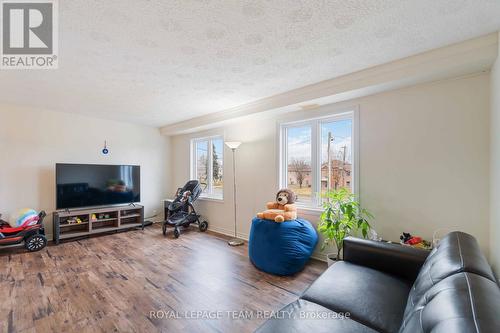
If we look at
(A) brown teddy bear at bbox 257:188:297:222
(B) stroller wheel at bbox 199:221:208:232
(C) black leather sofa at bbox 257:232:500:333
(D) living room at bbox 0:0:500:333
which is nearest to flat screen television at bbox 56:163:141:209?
(D) living room at bbox 0:0:500:333

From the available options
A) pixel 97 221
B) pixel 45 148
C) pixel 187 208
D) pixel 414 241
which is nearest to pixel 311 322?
pixel 414 241

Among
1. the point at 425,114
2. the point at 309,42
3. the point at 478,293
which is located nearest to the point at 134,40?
the point at 309,42

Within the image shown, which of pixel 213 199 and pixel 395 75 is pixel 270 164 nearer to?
pixel 213 199

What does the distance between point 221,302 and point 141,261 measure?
5.17 ft

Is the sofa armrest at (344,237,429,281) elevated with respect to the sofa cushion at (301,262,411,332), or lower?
elevated

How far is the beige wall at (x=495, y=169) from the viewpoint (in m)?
1.80

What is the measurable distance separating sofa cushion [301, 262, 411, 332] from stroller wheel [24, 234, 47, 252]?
419cm

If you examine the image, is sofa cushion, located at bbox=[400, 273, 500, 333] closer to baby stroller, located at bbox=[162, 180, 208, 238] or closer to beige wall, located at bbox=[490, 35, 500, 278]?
beige wall, located at bbox=[490, 35, 500, 278]

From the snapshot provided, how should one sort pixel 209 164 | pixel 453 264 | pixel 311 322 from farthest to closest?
pixel 209 164, pixel 311 322, pixel 453 264

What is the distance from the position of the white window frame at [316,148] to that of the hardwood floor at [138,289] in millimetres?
984

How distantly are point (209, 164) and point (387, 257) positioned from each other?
157 inches

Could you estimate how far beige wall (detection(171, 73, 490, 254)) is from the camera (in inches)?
86.7

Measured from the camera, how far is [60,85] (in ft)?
9.70

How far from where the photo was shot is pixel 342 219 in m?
2.77
